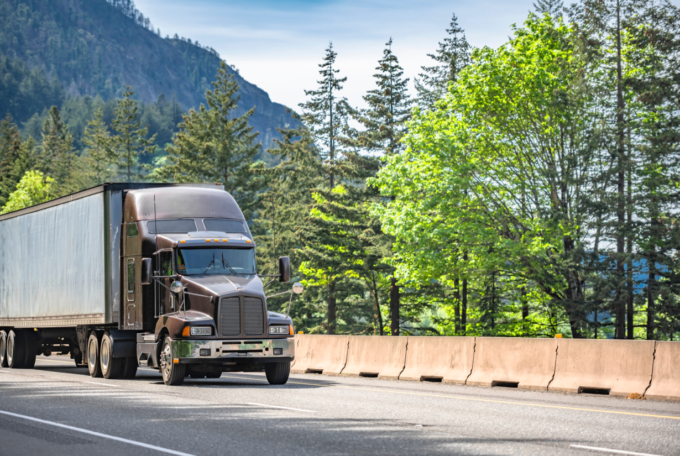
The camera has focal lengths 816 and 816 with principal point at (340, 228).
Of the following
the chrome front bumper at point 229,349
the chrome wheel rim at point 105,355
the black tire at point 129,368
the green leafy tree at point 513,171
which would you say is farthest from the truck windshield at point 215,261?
the green leafy tree at point 513,171

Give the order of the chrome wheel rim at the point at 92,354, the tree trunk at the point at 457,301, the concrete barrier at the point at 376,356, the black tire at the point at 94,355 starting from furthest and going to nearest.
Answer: the tree trunk at the point at 457,301 < the concrete barrier at the point at 376,356 < the chrome wheel rim at the point at 92,354 < the black tire at the point at 94,355

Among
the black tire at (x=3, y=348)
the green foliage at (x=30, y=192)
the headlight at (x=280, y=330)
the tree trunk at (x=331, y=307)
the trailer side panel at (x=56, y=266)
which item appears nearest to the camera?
the headlight at (x=280, y=330)

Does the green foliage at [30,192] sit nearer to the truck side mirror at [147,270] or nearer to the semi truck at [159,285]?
the semi truck at [159,285]

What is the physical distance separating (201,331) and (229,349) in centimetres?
64

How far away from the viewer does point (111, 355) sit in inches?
700

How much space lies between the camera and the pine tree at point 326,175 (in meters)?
57.5

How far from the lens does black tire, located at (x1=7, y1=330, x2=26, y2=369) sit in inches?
901

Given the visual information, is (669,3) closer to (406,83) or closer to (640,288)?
(640,288)

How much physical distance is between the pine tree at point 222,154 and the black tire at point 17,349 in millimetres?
45206

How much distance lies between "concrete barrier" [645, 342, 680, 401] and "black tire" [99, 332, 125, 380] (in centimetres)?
1093

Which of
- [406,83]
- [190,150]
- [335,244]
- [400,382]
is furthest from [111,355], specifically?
[190,150]

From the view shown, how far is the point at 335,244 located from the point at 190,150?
20.7 meters

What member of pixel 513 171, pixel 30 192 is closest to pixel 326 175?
pixel 513 171

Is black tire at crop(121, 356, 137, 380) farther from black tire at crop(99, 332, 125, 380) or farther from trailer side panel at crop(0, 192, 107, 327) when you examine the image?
trailer side panel at crop(0, 192, 107, 327)
